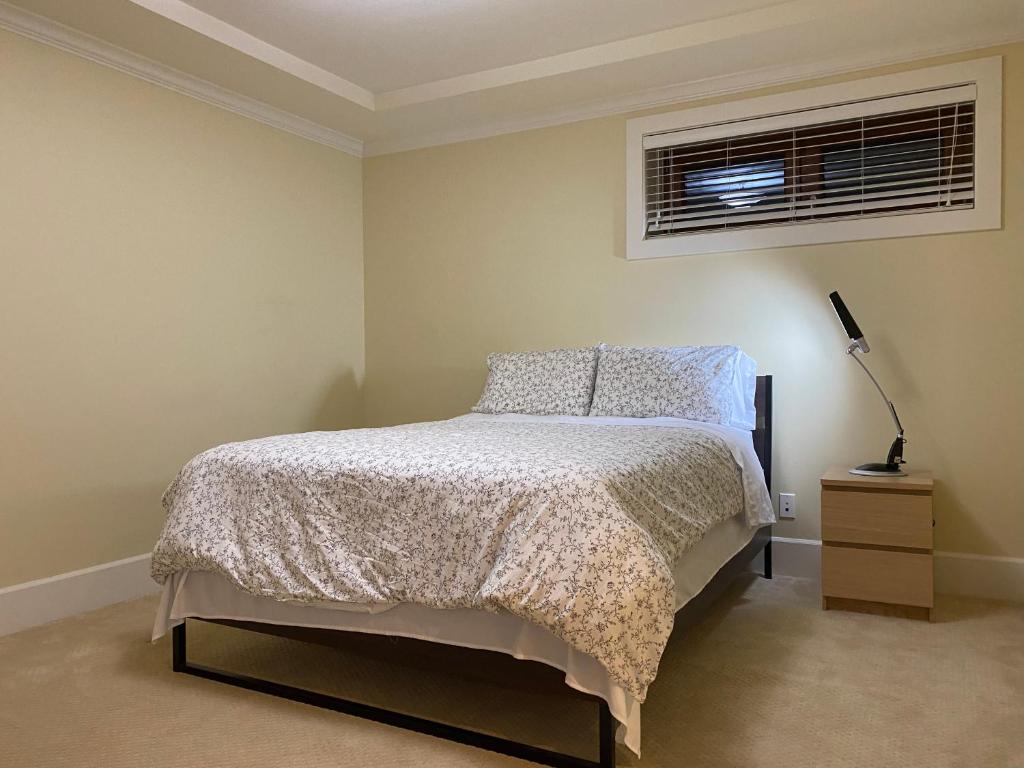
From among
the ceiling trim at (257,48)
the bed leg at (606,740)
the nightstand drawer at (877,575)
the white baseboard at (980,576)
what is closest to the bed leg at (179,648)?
the bed leg at (606,740)

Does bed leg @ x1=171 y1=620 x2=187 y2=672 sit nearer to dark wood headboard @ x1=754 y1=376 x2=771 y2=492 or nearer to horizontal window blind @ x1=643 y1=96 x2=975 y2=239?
dark wood headboard @ x1=754 y1=376 x2=771 y2=492

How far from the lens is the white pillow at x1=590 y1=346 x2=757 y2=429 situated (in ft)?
10.9

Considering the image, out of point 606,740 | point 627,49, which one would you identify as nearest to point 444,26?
point 627,49

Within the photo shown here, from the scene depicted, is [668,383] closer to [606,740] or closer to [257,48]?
[606,740]

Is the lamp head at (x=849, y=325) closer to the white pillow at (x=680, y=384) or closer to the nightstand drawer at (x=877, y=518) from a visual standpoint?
the white pillow at (x=680, y=384)

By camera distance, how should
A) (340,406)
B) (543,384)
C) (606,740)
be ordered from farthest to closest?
(340,406) → (543,384) → (606,740)

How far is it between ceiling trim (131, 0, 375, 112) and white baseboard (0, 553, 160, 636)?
2181 mm

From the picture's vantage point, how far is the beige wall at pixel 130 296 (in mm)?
3006

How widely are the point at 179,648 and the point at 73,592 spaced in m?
0.92

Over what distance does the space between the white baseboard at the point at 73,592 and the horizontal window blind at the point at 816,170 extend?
2.82 meters

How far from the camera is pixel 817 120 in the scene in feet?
11.6

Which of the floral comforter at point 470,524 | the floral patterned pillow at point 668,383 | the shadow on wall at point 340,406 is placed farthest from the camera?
the shadow on wall at point 340,406

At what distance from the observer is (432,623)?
2096 mm

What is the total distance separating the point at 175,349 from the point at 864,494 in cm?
295
